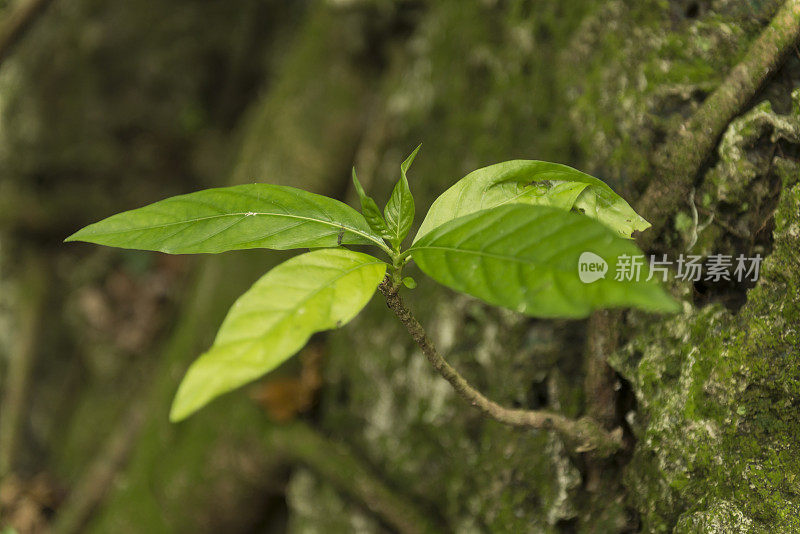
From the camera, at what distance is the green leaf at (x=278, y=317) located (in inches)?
27.2

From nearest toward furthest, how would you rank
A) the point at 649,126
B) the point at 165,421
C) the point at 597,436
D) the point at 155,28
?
the point at 597,436
the point at 649,126
the point at 165,421
the point at 155,28

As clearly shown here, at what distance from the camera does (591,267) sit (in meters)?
0.68

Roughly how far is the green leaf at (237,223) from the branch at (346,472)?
1.24 meters


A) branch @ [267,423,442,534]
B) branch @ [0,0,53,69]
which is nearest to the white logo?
branch @ [267,423,442,534]

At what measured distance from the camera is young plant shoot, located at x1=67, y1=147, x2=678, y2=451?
27.2 inches

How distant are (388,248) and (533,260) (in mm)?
261

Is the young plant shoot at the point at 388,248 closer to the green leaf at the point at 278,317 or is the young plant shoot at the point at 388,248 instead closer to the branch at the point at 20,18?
the green leaf at the point at 278,317

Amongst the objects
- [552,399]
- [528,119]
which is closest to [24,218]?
[528,119]

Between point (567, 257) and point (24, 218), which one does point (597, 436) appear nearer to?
point (567, 257)

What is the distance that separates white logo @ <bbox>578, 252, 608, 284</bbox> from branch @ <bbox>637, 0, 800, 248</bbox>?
0.76 metres

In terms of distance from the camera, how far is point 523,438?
1563 millimetres

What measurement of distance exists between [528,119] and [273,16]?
7.64 ft

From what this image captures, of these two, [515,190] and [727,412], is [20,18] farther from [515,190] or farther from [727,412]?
[727,412]

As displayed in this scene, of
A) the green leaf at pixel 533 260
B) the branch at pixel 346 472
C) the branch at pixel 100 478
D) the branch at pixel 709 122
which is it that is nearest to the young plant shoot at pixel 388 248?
the green leaf at pixel 533 260
